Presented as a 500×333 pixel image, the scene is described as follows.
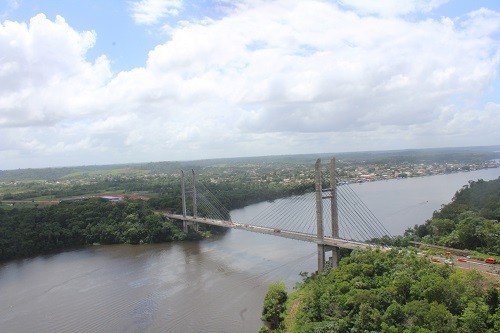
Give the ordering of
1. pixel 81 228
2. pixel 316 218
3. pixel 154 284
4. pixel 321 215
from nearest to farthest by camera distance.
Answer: pixel 321 215 → pixel 154 284 → pixel 316 218 → pixel 81 228

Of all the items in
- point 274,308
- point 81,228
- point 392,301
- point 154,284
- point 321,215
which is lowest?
point 154,284

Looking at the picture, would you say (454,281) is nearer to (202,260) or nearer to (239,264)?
(239,264)

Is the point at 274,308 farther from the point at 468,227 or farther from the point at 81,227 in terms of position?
the point at 81,227

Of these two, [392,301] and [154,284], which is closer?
[392,301]

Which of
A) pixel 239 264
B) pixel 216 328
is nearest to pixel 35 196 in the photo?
pixel 239 264

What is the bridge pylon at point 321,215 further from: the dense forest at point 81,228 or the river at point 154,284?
the dense forest at point 81,228

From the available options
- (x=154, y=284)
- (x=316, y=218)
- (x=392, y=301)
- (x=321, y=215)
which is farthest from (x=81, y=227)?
(x=392, y=301)

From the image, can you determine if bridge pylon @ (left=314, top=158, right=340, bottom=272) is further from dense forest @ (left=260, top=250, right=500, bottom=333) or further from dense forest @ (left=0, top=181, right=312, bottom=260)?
dense forest @ (left=0, top=181, right=312, bottom=260)
